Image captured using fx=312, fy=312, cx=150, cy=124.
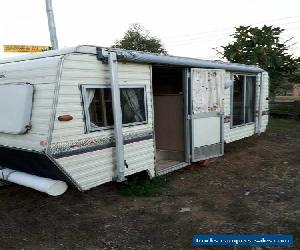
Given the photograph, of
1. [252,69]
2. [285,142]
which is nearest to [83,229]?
[252,69]

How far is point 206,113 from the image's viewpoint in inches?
306

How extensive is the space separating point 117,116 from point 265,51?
1517cm

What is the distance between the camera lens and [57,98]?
4562 mm

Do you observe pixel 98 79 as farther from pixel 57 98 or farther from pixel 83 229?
pixel 83 229

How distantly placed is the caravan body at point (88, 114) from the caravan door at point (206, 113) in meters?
0.02

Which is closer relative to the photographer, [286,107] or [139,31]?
[286,107]

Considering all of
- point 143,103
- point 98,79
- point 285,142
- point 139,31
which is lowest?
point 285,142

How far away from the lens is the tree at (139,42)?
33344 millimetres

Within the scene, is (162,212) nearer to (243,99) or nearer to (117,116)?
(117,116)

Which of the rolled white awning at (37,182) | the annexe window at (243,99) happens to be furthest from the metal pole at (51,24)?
the annexe window at (243,99)

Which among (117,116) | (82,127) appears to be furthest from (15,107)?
(117,116)

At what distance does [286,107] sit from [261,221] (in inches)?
676

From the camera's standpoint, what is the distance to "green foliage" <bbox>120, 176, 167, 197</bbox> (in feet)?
20.4

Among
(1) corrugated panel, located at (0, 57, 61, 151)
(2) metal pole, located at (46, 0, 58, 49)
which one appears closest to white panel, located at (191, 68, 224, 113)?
(1) corrugated panel, located at (0, 57, 61, 151)
